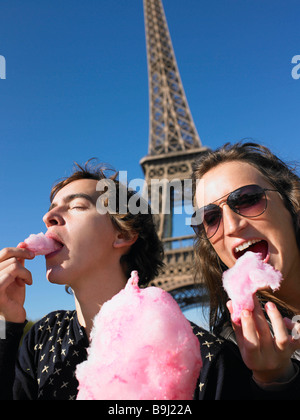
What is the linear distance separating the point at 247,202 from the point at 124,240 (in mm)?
1167

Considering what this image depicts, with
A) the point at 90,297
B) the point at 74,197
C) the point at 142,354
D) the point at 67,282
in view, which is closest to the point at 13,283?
the point at 67,282

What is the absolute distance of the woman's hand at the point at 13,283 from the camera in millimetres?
2314

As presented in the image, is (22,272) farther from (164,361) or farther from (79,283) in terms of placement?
(164,361)

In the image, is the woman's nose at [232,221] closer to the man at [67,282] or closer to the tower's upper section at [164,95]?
the man at [67,282]

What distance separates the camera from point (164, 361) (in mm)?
1515

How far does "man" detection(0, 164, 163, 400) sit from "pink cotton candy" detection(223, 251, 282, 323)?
1189 mm

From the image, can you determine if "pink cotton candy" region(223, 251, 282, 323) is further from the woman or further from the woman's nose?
the woman's nose

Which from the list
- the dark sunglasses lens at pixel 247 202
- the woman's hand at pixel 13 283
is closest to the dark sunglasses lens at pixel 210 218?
the dark sunglasses lens at pixel 247 202

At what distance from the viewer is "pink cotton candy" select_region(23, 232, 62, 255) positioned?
2.60 m

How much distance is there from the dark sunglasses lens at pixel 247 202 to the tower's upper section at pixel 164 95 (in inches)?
1135

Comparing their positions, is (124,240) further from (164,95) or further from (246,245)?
(164,95)

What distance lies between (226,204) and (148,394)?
153 centimetres

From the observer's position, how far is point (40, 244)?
2.62 m
